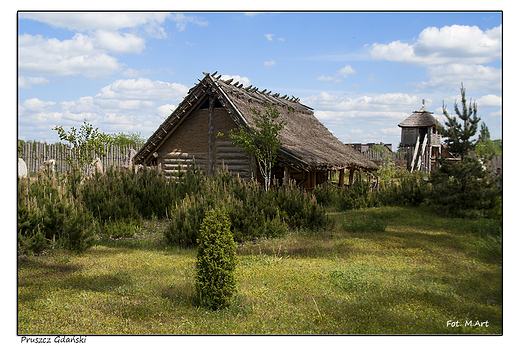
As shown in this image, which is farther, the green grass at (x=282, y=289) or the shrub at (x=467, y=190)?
the shrub at (x=467, y=190)

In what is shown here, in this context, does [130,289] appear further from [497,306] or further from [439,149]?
[439,149]

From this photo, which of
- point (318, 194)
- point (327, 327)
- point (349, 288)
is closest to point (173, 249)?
point (349, 288)

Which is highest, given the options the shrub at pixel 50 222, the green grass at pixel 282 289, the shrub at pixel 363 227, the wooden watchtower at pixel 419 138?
the wooden watchtower at pixel 419 138

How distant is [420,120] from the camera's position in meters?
33.5

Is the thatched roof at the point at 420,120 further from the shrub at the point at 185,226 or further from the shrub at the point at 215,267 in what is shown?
the shrub at the point at 215,267

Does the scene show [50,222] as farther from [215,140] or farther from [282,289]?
[215,140]

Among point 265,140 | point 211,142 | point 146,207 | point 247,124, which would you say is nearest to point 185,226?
point 146,207

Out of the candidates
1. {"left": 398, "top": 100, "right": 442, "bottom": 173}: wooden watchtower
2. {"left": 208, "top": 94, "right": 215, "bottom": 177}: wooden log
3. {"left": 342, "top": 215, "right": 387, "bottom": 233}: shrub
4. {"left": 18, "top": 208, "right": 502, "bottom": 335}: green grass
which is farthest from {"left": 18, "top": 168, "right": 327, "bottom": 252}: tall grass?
{"left": 398, "top": 100, "right": 442, "bottom": 173}: wooden watchtower

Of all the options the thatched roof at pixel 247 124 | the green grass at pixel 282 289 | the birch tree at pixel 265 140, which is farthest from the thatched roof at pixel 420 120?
the green grass at pixel 282 289

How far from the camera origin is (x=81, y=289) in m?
5.72

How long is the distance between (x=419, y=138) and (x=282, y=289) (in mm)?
31406

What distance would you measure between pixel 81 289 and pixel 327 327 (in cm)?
374

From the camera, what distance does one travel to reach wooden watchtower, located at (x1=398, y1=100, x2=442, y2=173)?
3316cm

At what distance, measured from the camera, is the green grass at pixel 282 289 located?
4535 mm
